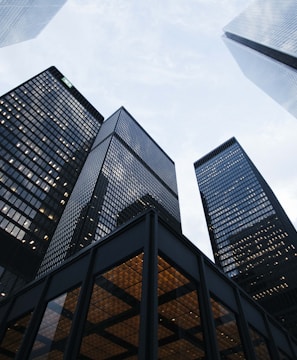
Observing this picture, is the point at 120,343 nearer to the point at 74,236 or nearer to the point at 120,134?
the point at 74,236

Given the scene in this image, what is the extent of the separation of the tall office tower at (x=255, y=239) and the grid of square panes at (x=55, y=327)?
4851 inches

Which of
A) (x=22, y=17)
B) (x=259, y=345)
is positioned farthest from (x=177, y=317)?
(x=22, y=17)

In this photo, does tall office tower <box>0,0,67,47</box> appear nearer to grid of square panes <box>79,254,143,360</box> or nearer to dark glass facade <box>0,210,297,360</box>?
dark glass facade <box>0,210,297,360</box>

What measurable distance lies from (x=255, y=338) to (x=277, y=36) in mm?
156221

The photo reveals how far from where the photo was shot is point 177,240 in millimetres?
15148

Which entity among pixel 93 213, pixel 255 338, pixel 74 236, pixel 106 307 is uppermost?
pixel 93 213

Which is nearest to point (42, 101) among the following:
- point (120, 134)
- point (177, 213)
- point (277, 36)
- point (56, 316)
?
point (120, 134)

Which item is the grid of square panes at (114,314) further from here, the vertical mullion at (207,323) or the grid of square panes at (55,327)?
the vertical mullion at (207,323)

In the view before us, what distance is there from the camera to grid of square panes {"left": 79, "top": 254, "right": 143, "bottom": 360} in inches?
466

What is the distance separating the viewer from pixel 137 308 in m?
11.7

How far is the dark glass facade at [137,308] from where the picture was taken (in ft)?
38.4

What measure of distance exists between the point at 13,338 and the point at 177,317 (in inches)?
398

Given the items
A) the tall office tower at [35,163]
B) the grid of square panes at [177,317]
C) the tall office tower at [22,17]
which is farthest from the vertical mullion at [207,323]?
the tall office tower at [22,17]

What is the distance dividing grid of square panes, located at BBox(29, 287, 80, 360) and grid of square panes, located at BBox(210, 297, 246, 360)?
273 inches
